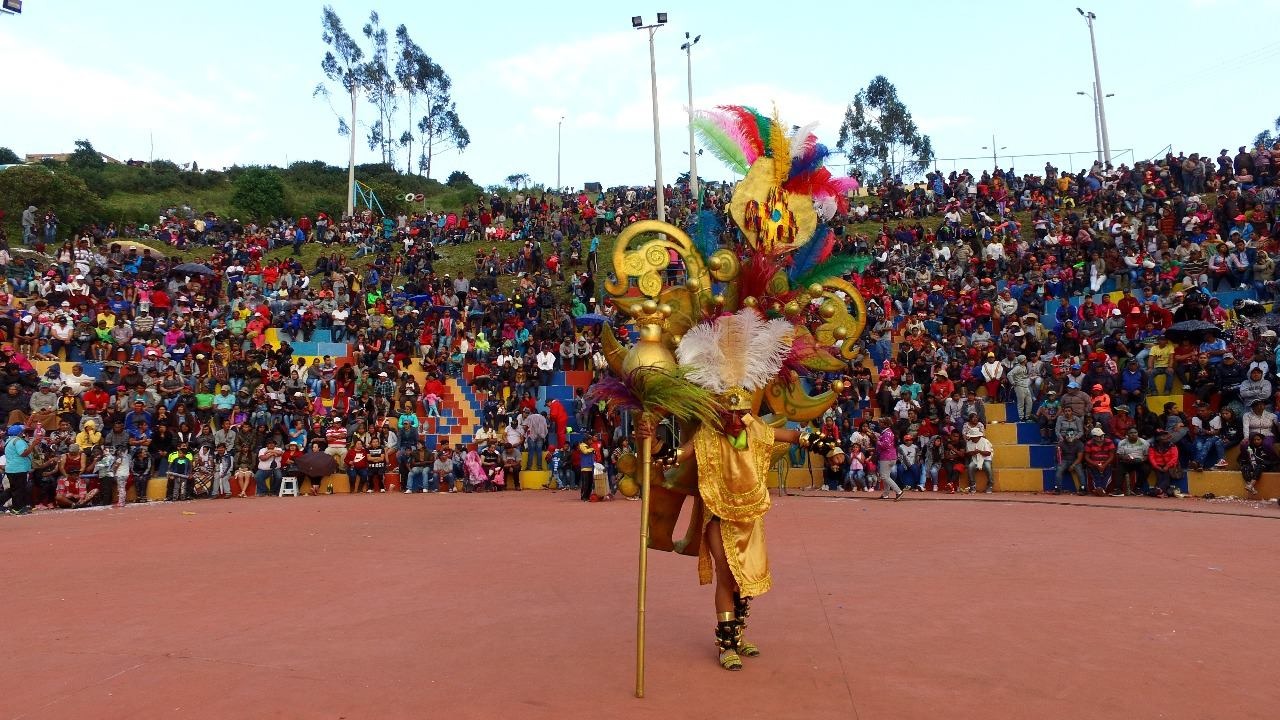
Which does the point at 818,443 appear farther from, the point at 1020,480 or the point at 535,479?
the point at 535,479

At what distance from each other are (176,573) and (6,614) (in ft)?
5.29

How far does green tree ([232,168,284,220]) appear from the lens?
4600cm

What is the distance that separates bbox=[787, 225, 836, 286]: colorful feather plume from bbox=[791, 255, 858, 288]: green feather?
0.09ft

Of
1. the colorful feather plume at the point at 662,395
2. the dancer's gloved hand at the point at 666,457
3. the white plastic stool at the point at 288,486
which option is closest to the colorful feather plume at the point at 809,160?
the colorful feather plume at the point at 662,395

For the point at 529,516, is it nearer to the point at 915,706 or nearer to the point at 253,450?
the point at 253,450

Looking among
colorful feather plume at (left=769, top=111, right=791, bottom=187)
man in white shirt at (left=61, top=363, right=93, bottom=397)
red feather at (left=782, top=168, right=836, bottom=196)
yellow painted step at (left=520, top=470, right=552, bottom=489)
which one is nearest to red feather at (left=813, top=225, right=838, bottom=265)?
red feather at (left=782, top=168, right=836, bottom=196)

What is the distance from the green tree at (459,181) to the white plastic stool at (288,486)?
48.0 metres

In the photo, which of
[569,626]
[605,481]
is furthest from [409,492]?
[569,626]

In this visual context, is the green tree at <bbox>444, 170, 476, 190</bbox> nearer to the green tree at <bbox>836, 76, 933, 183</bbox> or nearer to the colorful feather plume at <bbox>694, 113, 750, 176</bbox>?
the green tree at <bbox>836, 76, 933, 183</bbox>

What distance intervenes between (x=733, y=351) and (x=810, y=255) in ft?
3.12

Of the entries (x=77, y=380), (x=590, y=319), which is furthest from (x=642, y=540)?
(x=77, y=380)

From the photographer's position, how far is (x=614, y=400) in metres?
5.13

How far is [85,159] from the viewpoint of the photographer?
2138 inches

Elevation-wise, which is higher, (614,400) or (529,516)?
(614,400)
